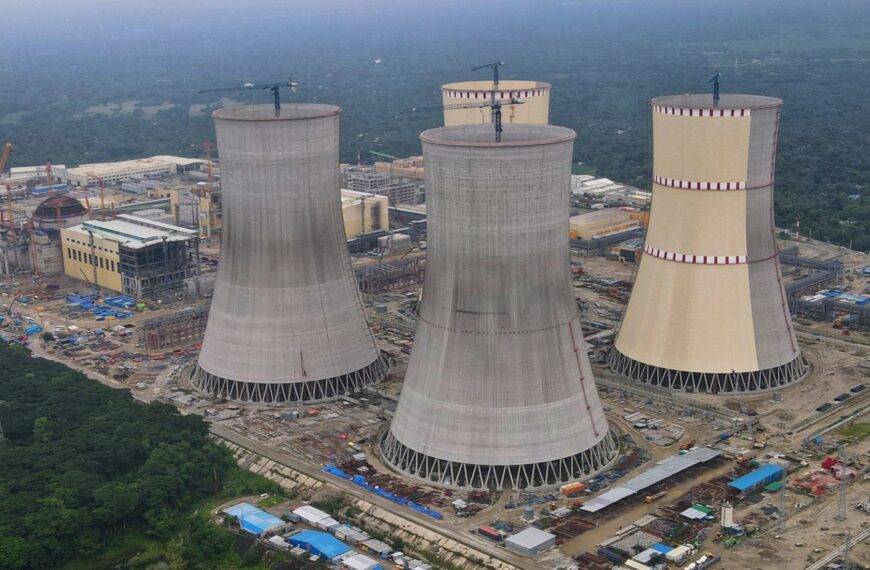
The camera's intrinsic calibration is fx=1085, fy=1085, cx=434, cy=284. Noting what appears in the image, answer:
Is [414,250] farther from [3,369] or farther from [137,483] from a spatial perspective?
[137,483]

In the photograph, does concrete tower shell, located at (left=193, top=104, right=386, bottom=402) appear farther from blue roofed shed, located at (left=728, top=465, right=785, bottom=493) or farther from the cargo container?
blue roofed shed, located at (left=728, top=465, right=785, bottom=493)

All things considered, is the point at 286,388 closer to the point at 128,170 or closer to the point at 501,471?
the point at 501,471

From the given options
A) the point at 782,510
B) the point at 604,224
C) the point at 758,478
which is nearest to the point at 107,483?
the point at 758,478

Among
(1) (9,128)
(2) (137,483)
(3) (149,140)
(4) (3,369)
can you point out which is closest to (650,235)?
(2) (137,483)

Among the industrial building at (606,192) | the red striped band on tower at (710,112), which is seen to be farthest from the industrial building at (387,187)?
the red striped band on tower at (710,112)

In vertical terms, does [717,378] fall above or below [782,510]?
above

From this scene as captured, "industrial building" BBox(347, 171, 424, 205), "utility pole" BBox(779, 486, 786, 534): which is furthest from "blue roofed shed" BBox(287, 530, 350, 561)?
"industrial building" BBox(347, 171, 424, 205)

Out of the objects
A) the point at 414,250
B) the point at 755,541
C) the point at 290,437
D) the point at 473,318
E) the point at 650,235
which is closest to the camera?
the point at 755,541
